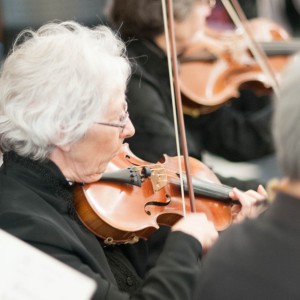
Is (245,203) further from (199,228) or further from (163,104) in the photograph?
(163,104)

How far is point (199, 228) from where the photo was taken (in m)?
1.29

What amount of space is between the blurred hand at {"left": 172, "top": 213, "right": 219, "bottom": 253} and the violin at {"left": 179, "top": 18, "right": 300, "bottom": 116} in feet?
3.48

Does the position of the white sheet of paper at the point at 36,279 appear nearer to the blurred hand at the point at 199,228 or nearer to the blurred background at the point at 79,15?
the blurred hand at the point at 199,228

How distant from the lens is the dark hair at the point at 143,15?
88.0 inches

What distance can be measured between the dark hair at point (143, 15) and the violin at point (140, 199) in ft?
2.13

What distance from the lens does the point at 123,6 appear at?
230cm

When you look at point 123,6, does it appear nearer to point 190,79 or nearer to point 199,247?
point 190,79

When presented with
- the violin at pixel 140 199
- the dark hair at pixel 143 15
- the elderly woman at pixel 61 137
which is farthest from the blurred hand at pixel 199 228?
the dark hair at pixel 143 15

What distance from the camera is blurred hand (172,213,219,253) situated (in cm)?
127

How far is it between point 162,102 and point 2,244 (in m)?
1.22

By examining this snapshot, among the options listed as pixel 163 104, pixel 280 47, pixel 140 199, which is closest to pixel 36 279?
pixel 140 199

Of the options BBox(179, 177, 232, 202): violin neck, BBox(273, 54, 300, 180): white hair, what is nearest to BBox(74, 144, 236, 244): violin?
BBox(179, 177, 232, 202): violin neck

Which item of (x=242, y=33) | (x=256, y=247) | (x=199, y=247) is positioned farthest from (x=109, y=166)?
(x=242, y=33)

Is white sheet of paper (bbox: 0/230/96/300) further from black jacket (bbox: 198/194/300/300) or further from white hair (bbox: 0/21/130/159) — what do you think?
white hair (bbox: 0/21/130/159)
